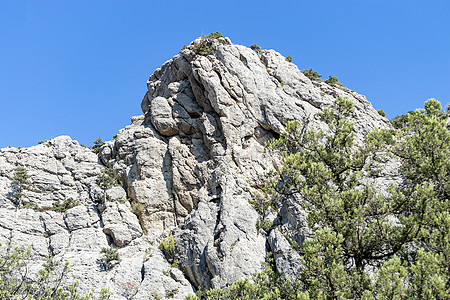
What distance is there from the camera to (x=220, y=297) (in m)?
20.0

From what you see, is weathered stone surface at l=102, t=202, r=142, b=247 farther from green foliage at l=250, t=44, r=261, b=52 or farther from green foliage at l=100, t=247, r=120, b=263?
green foliage at l=250, t=44, r=261, b=52

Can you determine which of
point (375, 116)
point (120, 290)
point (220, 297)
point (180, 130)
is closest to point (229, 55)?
point (180, 130)

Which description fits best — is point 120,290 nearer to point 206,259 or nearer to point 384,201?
point 206,259

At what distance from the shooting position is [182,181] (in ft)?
143

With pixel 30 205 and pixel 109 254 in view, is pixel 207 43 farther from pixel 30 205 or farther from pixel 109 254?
pixel 109 254

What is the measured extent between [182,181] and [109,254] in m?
12.5

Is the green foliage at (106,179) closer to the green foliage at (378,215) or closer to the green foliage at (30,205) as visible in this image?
the green foliage at (30,205)

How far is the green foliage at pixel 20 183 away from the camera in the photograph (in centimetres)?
4062

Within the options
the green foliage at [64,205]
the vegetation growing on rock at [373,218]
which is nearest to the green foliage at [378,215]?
the vegetation growing on rock at [373,218]

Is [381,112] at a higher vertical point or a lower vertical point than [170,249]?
higher

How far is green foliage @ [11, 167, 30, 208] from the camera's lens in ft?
133

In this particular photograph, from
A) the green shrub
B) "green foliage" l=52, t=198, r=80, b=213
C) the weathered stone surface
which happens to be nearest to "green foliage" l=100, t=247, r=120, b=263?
the weathered stone surface

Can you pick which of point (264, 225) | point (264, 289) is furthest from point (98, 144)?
point (264, 289)

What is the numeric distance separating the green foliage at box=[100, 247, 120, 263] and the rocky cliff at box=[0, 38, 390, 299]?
0.74m
